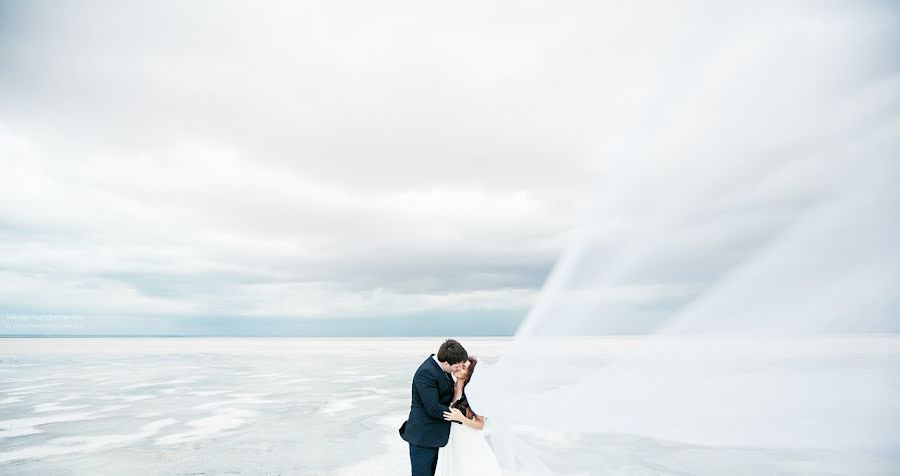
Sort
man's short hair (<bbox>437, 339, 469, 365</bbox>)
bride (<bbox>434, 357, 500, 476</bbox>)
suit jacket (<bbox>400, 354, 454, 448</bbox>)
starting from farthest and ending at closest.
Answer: bride (<bbox>434, 357, 500, 476</bbox>) < suit jacket (<bbox>400, 354, 454, 448</bbox>) < man's short hair (<bbox>437, 339, 469, 365</bbox>)

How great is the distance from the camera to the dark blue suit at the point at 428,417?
4672 millimetres

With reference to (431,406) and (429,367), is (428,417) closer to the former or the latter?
(431,406)

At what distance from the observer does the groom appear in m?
4.62

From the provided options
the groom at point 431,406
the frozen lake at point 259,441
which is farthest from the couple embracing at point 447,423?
the frozen lake at point 259,441

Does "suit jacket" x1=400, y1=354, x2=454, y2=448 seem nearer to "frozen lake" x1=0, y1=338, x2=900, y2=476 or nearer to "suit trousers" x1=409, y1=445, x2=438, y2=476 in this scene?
"suit trousers" x1=409, y1=445, x2=438, y2=476

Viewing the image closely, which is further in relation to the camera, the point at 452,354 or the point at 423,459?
the point at 423,459

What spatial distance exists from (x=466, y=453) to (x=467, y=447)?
0.19ft

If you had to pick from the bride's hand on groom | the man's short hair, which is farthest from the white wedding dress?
the man's short hair

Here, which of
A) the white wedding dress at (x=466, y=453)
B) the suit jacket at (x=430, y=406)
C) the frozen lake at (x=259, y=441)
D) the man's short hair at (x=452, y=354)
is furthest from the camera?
the frozen lake at (x=259, y=441)

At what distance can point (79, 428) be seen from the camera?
10.8 metres

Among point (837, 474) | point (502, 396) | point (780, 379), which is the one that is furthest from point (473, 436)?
point (780, 379)

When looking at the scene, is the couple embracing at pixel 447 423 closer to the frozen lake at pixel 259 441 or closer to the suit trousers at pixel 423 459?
the suit trousers at pixel 423 459

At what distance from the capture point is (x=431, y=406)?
4656mm

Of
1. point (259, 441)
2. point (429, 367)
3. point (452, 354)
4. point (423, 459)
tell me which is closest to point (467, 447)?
point (423, 459)
